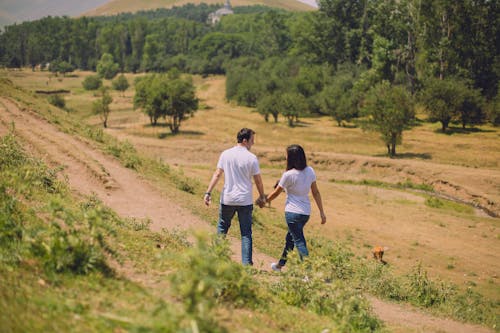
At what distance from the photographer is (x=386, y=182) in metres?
32.6

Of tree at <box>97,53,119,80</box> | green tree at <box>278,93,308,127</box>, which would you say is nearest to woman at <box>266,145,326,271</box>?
green tree at <box>278,93,308,127</box>

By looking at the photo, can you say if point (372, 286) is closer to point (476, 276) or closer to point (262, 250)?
point (262, 250)

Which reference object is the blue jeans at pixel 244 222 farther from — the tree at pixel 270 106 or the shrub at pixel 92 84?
the shrub at pixel 92 84

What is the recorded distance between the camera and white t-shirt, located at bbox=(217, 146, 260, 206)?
7594mm

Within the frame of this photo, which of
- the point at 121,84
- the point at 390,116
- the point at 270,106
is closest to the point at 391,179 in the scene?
the point at 390,116

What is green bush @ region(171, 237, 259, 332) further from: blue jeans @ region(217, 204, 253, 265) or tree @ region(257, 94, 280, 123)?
tree @ region(257, 94, 280, 123)

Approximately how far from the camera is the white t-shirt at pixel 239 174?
24.9 feet

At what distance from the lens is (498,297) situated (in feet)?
42.3

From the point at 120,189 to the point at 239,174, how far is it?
769 cm

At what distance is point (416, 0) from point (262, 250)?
57.6 metres

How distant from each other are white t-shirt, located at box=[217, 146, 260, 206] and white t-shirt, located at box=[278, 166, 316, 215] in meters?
0.54

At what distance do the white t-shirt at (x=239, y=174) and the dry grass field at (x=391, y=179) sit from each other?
4.95 metres

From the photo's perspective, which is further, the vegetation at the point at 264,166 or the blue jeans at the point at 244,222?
the blue jeans at the point at 244,222

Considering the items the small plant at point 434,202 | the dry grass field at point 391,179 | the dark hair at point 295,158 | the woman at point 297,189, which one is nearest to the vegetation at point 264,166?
the small plant at point 434,202
